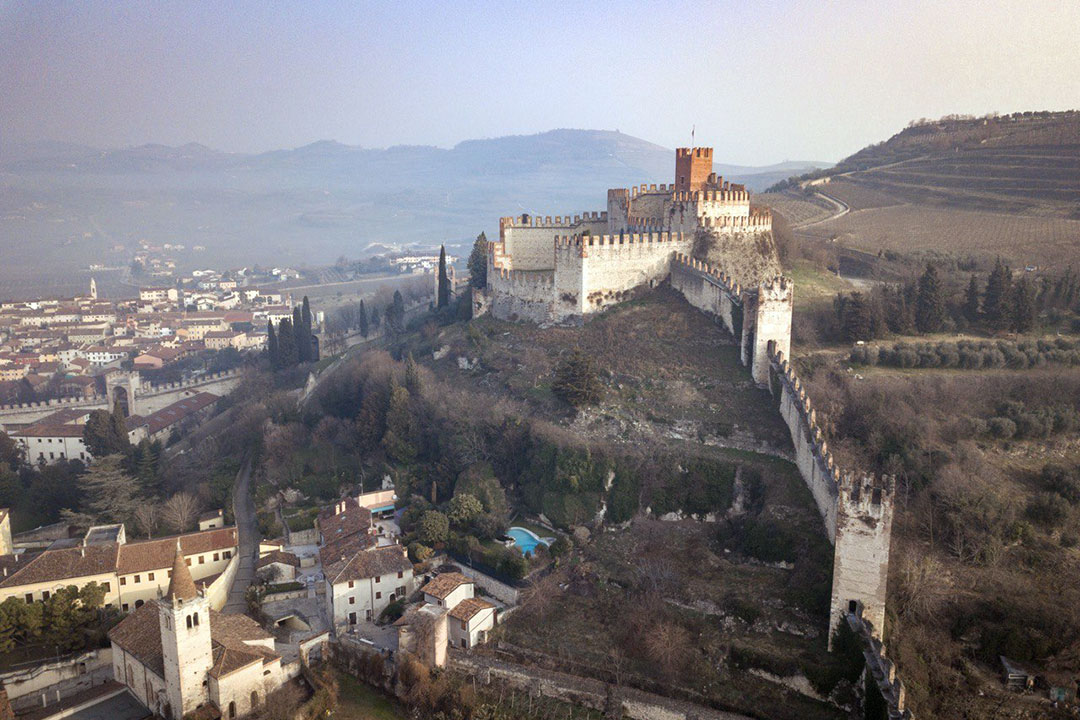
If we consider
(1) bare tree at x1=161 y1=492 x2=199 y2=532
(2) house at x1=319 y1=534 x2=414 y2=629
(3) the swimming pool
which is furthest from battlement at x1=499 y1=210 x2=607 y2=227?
(2) house at x1=319 y1=534 x2=414 y2=629

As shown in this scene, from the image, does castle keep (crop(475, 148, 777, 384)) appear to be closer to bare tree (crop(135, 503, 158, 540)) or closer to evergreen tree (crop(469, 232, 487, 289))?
evergreen tree (crop(469, 232, 487, 289))

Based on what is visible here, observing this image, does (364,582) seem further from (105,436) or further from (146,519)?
(105,436)

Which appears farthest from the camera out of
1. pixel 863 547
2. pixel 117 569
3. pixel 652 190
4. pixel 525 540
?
pixel 652 190

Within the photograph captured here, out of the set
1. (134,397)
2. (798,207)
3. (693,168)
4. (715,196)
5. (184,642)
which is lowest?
(134,397)

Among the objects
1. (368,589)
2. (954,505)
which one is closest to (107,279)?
(368,589)

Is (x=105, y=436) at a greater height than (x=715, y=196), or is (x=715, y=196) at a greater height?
(x=715, y=196)

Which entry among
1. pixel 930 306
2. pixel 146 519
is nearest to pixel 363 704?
pixel 146 519

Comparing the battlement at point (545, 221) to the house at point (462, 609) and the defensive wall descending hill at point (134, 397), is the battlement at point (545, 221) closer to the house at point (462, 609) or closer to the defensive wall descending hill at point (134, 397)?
the house at point (462, 609)

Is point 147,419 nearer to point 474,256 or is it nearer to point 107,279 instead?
point 474,256
